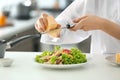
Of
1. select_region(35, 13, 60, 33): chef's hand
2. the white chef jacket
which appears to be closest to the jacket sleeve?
the white chef jacket

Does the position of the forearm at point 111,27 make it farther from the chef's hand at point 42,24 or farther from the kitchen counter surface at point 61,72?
the chef's hand at point 42,24

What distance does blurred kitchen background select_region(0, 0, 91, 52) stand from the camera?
389 cm

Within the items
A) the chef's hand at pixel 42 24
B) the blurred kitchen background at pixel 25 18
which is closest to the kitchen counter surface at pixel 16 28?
the blurred kitchen background at pixel 25 18

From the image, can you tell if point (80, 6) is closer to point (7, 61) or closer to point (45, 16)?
point (45, 16)

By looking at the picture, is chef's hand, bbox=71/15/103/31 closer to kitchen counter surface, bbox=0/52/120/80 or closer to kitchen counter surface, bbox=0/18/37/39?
kitchen counter surface, bbox=0/52/120/80

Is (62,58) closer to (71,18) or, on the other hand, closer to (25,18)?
(71,18)

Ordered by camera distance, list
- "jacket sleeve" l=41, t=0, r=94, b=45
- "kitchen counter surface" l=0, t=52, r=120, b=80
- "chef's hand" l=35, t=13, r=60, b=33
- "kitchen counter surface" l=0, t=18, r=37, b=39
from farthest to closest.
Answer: "kitchen counter surface" l=0, t=18, r=37, b=39, "jacket sleeve" l=41, t=0, r=94, b=45, "chef's hand" l=35, t=13, r=60, b=33, "kitchen counter surface" l=0, t=52, r=120, b=80

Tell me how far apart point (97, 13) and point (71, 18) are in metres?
0.18

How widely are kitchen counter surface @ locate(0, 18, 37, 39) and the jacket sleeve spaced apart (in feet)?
4.87

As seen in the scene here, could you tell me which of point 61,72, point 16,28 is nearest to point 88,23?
point 61,72

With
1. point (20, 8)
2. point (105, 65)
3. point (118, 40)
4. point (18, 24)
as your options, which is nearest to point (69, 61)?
point (105, 65)

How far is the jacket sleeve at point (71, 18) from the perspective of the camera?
79.1 inches

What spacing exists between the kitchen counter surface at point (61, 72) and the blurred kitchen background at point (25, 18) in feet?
6.00

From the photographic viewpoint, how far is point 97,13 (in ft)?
6.95
